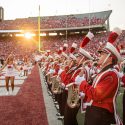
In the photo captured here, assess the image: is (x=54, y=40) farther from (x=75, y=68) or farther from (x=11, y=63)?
(x=75, y=68)

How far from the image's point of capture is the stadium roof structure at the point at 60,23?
202 feet

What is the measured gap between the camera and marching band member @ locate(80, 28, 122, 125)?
423 centimetres

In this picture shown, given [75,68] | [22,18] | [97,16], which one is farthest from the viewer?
[22,18]

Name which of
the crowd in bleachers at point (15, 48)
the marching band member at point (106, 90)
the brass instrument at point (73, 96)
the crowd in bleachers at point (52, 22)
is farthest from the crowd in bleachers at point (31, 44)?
the marching band member at point (106, 90)

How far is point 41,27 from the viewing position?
65.6 m

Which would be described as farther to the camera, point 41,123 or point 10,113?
point 10,113

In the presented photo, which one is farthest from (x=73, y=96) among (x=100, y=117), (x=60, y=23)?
(x=60, y=23)

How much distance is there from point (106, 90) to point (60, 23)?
6189 cm

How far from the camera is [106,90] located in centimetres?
421

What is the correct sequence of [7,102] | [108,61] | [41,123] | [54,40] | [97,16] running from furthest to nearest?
[97,16] < [54,40] < [7,102] < [41,123] < [108,61]

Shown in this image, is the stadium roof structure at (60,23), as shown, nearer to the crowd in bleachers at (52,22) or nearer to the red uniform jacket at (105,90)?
the crowd in bleachers at (52,22)

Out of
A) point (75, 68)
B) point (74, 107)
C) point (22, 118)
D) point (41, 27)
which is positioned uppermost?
point (41, 27)

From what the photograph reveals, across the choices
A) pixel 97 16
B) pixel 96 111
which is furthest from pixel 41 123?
pixel 97 16

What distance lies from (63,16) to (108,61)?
67.9 m
